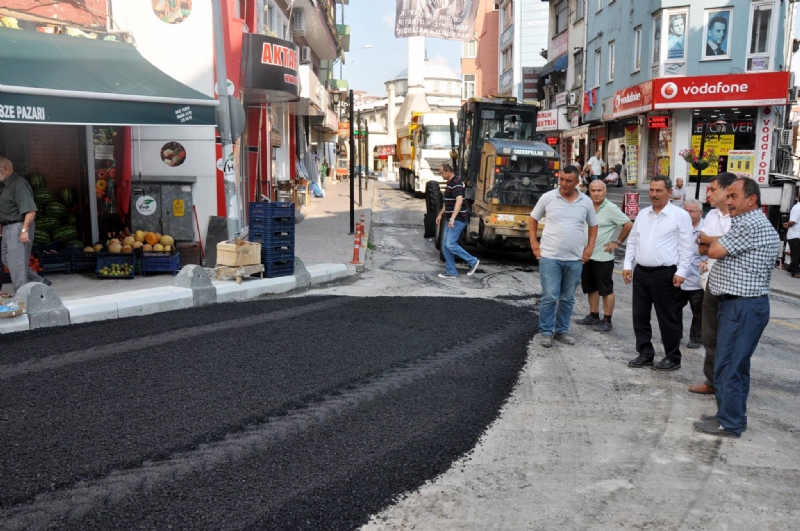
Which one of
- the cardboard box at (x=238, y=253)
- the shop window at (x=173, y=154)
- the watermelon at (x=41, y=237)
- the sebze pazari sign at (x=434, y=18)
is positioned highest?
the sebze pazari sign at (x=434, y=18)

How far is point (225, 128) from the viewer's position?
1059cm

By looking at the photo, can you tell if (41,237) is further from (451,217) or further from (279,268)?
(451,217)

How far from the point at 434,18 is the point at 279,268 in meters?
24.0

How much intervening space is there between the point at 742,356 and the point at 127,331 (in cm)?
582

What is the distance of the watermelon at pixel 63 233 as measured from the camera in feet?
36.2

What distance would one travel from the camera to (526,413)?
17.9 ft

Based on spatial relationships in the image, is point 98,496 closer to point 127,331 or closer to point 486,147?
point 127,331

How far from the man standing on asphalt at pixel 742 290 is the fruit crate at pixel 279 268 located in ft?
22.9

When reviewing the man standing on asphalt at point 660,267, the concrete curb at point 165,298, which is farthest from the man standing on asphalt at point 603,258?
the concrete curb at point 165,298

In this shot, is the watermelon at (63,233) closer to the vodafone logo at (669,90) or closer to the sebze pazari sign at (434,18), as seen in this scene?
the vodafone logo at (669,90)

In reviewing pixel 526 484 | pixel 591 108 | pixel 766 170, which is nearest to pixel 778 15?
pixel 766 170

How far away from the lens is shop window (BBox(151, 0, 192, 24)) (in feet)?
39.4

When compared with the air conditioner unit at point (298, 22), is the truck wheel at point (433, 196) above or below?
below

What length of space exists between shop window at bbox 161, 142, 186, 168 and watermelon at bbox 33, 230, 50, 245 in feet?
7.61
